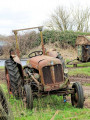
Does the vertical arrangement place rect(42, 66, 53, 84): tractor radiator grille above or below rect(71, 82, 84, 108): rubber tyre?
above

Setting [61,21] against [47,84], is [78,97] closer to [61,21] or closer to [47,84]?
[47,84]

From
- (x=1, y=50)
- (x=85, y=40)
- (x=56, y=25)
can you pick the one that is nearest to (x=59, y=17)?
(x=56, y=25)

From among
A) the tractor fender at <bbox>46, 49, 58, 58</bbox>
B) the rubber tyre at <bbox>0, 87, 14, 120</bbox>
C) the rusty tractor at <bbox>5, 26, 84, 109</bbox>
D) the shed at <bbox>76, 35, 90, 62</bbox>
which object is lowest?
the shed at <bbox>76, 35, 90, 62</bbox>

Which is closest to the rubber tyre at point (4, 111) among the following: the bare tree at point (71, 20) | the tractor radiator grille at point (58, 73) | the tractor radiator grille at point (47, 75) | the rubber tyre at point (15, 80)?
the tractor radiator grille at point (47, 75)

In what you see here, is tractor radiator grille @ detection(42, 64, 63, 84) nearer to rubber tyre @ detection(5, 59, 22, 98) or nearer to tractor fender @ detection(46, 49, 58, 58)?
rubber tyre @ detection(5, 59, 22, 98)

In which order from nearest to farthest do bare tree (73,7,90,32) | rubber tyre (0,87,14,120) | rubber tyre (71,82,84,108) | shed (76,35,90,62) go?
rubber tyre (0,87,14,120)
rubber tyre (71,82,84,108)
shed (76,35,90,62)
bare tree (73,7,90,32)

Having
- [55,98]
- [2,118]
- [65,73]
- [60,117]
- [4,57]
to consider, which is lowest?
[4,57]

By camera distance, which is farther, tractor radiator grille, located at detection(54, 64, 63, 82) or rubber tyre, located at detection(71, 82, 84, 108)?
Result: tractor radiator grille, located at detection(54, 64, 63, 82)

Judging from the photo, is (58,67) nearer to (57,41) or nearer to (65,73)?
(65,73)

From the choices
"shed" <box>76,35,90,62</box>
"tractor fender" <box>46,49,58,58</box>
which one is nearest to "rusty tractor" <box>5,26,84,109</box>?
"tractor fender" <box>46,49,58,58</box>

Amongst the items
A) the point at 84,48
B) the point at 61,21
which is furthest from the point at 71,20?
the point at 84,48

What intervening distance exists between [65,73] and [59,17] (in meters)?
26.4

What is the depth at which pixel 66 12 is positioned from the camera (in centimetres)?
3247

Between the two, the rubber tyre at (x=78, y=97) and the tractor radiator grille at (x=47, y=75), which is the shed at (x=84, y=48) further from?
the tractor radiator grille at (x=47, y=75)
